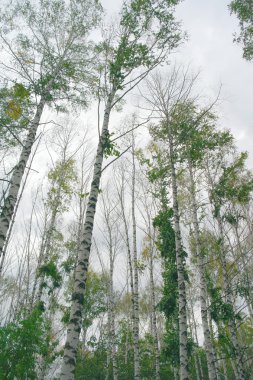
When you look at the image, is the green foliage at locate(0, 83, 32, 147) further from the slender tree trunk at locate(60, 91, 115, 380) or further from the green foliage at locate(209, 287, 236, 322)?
the green foliage at locate(209, 287, 236, 322)

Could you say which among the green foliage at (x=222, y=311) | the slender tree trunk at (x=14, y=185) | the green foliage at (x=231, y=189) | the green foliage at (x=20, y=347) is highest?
the green foliage at (x=231, y=189)

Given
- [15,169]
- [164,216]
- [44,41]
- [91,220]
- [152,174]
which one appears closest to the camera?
[91,220]

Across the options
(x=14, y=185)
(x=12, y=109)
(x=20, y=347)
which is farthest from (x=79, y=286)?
(x=12, y=109)

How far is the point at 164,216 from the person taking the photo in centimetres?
1212

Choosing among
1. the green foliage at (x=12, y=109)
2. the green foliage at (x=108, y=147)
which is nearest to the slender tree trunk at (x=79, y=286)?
the green foliage at (x=108, y=147)

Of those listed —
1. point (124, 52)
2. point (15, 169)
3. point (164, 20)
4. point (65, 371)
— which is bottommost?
point (65, 371)

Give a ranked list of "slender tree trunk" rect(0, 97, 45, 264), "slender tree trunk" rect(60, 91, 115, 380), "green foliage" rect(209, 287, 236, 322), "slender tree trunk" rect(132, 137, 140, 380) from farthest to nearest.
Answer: "slender tree trunk" rect(132, 137, 140, 380) → "green foliage" rect(209, 287, 236, 322) → "slender tree trunk" rect(0, 97, 45, 264) → "slender tree trunk" rect(60, 91, 115, 380)

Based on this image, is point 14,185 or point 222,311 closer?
point 14,185

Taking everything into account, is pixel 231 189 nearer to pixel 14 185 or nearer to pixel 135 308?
pixel 135 308

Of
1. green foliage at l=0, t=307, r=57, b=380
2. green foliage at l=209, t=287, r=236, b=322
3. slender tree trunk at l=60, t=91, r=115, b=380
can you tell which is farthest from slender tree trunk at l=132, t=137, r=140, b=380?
slender tree trunk at l=60, t=91, r=115, b=380

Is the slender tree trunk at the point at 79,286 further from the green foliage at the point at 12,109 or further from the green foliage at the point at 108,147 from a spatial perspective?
the green foliage at the point at 12,109

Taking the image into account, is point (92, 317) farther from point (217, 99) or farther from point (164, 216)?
point (217, 99)

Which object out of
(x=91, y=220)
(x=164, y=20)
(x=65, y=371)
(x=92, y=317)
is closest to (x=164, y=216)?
(x=91, y=220)

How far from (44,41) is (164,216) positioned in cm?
853
